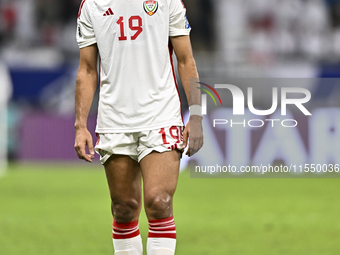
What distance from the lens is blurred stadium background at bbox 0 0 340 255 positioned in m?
5.58

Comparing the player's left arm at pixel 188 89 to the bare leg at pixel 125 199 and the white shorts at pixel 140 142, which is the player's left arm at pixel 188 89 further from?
the bare leg at pixel 125 199

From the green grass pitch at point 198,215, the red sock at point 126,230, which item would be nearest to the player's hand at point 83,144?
the red sock at point 126,230

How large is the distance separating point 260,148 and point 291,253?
422cm

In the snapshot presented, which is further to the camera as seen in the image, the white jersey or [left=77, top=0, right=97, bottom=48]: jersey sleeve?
[left=77, top=0, right=97, bottom=48]: jersey sleeve

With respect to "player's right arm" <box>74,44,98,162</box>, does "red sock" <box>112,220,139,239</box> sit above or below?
below

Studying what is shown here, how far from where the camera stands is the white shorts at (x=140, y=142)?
331 centimetres

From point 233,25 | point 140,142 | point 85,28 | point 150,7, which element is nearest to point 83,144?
point 140,142

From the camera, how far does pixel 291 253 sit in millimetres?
4750

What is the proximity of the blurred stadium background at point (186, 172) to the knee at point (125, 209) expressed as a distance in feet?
4.39

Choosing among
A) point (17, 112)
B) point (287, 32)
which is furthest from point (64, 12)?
point (287, 32)

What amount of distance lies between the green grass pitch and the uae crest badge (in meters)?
2.17

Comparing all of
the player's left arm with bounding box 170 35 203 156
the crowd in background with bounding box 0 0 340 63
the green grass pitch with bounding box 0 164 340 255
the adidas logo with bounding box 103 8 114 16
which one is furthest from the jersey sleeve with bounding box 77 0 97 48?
the crowd in background with bounding box 0 0 340 63

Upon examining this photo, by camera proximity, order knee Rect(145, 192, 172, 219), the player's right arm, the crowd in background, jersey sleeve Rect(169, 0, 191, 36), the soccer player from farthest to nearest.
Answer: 1. the crowd in background
2. the player's right arm
3. jersey sleeve Rect(169, 0, 191, 36)
4. the soccer player
5. knee Rect(145, 192, 172, 219)

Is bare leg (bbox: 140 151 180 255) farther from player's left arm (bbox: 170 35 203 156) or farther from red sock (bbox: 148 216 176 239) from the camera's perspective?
player's left arm (bbox: 170 35 203 156)
